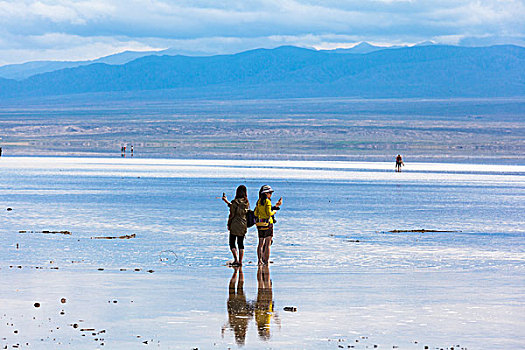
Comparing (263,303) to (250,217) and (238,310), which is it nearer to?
(238,310)

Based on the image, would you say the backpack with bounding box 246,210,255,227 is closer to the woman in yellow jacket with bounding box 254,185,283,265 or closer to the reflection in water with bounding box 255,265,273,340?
the woman in yellow jacket with bounding box 254,185,283,265

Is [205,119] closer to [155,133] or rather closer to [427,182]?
[155,133]

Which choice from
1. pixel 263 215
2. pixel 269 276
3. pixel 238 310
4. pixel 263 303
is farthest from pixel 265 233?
pixel 238 310

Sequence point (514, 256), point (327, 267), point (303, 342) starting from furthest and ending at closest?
point (514, 256) → point (327, 267) → point (303, 342)

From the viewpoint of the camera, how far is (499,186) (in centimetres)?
4419

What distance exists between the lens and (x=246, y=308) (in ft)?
39.7

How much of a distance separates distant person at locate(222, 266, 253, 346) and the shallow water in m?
0.04

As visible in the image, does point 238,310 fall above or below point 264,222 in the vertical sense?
below

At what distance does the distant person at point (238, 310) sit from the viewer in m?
10.6

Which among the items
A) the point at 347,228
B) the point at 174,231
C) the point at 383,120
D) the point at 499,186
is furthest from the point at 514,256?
the point at 383,120

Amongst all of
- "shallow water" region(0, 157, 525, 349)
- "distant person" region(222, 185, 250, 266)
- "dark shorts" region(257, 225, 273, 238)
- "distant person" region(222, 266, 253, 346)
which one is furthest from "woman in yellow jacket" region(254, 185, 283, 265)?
"distant person" region(222, 266, 253, 346)

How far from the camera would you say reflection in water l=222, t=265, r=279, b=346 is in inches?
419

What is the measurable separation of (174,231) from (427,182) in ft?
85.5

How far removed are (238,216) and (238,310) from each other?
458 cm
